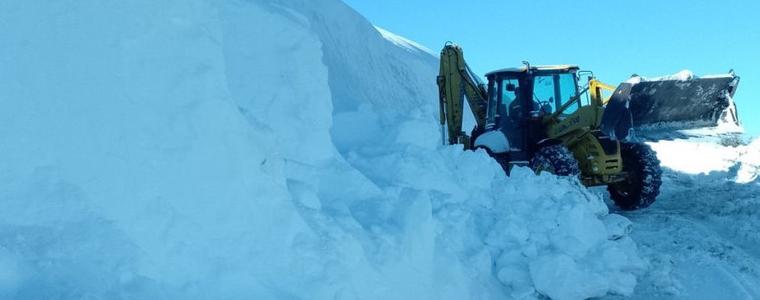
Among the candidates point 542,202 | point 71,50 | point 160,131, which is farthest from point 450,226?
point 71,50

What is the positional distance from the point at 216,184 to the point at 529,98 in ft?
22.8

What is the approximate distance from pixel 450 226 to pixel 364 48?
1354cm

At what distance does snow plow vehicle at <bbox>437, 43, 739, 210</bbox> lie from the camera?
8.42m

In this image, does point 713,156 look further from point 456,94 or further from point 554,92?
point 456,94

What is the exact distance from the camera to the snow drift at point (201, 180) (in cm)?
292

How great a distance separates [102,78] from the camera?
10.2 feet

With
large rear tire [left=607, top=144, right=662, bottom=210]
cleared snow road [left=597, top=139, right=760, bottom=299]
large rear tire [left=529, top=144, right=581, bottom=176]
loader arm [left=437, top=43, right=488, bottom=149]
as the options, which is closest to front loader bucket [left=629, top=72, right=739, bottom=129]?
large rear tire [left=607, top=144, right=662, bottom=210]

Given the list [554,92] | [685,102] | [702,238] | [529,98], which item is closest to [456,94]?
[529,98]

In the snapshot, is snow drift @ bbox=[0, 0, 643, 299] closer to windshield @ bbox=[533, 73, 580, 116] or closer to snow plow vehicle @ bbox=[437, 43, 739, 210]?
snow plow vehicle @ bbox=[437, 43, 739, 210]

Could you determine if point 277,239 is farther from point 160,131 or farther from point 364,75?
point 364,75

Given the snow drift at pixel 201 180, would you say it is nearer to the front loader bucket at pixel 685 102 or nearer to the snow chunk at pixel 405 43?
the front loader bucket at pixel 685 102

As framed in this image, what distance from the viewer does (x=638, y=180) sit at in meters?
8.98

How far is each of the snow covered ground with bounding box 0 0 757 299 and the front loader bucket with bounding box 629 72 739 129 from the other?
358 centimetres

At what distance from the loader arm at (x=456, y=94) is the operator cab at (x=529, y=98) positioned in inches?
36.8
